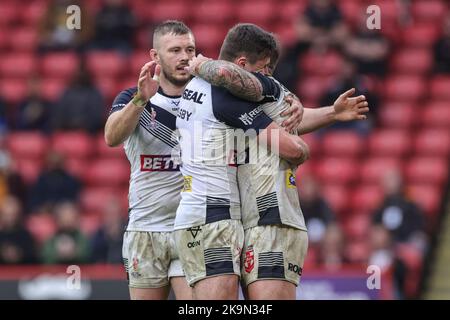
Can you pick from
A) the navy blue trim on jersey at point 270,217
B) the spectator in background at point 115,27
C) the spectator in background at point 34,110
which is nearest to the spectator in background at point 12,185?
the spectator in background at point 34,110

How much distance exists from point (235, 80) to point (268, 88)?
258 mm

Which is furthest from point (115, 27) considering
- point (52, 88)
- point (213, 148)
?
point (213, 148)

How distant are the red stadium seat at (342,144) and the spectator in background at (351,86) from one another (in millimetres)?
97

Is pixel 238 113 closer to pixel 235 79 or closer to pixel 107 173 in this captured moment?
pixel 235 79

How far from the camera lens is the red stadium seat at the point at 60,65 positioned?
56.8 ft

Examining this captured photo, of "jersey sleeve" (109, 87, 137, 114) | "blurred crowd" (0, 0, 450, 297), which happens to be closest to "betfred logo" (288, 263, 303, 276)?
"jersey sleeve" (109, 87, 137, 114)

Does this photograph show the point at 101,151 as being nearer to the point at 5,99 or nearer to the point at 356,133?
the point at 5,99

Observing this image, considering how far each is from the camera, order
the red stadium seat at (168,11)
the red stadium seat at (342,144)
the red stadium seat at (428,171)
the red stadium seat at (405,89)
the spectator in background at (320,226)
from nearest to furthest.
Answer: the spectator in background at (320,226)
the red stadium seat at (428,171)
the red stadium seat at (342,144)
the red stadium seat at (405,89)
the red stadium seat at (168,11)

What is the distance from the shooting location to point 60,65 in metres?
17.4

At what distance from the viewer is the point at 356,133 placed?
607 inches

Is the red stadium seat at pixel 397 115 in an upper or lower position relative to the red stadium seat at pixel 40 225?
upper

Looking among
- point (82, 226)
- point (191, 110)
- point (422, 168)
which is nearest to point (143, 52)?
point (82, 226)

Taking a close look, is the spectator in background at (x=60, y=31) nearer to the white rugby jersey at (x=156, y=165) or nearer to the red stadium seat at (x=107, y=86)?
the red stadium seat at (x=107, y=86)

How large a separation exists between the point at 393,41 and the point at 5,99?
18.3 feet
